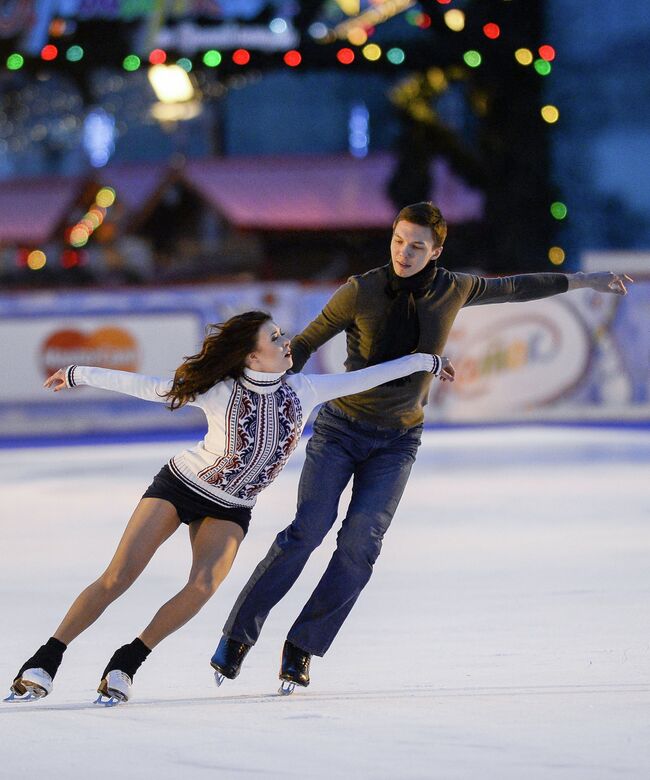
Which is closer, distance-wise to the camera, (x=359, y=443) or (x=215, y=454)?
(x=215, y=454)

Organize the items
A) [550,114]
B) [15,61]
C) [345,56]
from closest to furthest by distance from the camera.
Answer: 1. [15,61]
2. [345,56]
3. [550,114]

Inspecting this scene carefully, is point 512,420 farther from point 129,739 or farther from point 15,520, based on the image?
point 129,739

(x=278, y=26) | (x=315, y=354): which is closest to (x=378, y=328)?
(x=315, y=354)

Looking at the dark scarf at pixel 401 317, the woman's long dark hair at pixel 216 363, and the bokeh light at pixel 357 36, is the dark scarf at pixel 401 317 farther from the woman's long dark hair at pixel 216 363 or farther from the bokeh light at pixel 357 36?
the bokeh light at pixel 357 36

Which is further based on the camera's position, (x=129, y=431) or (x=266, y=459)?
(x=129, y=431)

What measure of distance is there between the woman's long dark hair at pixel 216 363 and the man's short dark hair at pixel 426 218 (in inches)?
20.6

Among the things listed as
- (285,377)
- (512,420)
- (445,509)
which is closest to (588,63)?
(512,420)

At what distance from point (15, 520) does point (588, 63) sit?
501 inches

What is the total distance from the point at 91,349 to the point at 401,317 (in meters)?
9.00

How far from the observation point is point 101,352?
13.1 metres

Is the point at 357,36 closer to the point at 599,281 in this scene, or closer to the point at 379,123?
the point at 379,123

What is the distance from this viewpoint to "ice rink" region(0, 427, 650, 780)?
3.37 meters

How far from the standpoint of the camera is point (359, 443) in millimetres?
4359

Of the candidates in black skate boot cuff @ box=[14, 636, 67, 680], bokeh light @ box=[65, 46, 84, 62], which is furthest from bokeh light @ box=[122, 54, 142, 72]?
black skate boot cuff @ box=[14, 636, 67, 680]
